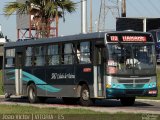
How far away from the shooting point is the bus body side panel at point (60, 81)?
24.9 m

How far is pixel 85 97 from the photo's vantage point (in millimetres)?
24000

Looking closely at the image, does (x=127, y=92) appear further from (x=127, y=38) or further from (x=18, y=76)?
(x=18, y=76)

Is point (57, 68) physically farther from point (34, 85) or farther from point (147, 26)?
point (147, 26)

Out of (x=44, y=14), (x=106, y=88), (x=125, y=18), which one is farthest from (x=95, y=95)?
(x=125, y=18)

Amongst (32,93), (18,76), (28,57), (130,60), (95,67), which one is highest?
(28,57)

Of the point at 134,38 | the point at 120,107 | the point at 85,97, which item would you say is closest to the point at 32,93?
the point at 85,97

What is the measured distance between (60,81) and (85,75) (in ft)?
7.22

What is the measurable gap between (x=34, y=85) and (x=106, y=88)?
584cm

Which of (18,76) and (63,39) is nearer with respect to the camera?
(63,39)

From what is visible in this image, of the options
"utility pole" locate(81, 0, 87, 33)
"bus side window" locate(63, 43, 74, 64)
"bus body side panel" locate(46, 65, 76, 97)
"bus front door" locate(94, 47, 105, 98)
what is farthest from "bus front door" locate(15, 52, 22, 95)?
"bus front door" locate(94, 47, 105, 98)

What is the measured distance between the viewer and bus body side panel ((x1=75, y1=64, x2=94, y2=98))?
23500 mm

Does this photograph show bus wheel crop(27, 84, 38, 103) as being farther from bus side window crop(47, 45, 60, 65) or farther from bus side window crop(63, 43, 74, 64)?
bus side window crop(63, 43, 74, 64)

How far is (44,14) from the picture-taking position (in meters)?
33.4

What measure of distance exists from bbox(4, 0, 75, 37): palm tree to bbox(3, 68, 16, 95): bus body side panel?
14.2 ft
